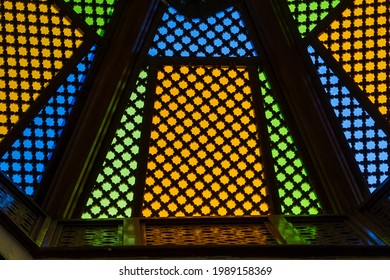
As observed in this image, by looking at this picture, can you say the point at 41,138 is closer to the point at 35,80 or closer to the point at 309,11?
the point at 35,80

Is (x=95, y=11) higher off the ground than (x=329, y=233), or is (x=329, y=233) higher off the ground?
(x=95, y=11)

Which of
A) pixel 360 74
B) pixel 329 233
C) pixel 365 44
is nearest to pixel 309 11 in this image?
pixel 365 44

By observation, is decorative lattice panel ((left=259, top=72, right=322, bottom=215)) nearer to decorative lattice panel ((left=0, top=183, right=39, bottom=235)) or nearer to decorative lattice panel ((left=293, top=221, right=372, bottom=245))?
decorative lattice panel ((left=293, top=221, right=372, bottom=245))

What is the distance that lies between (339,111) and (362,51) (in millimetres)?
669

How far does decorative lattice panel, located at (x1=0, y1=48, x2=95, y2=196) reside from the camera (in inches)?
371

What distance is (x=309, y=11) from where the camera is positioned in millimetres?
10477

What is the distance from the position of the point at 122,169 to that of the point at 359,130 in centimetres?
220

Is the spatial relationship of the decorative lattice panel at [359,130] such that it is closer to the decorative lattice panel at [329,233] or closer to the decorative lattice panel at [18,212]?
the decorative lattice panel at [329,233]

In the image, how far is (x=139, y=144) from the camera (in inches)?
387

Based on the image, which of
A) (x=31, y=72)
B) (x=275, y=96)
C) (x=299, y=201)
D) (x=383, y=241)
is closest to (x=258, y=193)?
(x=299, y=201)

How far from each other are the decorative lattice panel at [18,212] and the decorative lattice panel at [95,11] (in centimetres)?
254

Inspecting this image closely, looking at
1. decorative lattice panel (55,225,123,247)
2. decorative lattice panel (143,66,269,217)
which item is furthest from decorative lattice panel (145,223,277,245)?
decorative lattice panel (143,66,269,217)

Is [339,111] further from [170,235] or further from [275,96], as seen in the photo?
[170,235]

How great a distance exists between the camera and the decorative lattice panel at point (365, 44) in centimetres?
997
